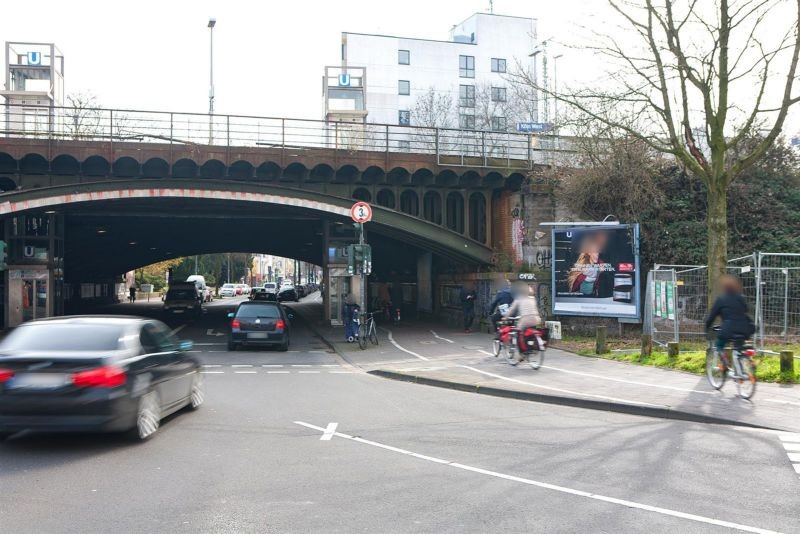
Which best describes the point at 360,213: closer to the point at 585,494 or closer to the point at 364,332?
the point at 364,332

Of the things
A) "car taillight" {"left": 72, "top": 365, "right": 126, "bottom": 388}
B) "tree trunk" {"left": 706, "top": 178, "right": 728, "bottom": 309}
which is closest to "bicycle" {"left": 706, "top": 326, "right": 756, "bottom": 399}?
"tree trunk" {"left": 706, "top": 178, "right": 728, "bottom": 309}

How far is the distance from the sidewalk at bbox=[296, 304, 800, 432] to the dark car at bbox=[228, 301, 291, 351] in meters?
1.85

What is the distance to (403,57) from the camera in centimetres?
6612

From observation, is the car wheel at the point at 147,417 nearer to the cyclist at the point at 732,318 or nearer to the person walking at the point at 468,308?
the cyclist at the point at 732,318

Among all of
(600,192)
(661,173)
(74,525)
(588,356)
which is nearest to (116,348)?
(74,525)

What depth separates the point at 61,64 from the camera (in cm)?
4031

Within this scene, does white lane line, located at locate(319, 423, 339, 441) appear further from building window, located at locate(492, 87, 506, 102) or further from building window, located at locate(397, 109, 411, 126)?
building window, located at locate(397, 109, 411, 126)

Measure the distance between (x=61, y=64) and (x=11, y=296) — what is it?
17.2 metres

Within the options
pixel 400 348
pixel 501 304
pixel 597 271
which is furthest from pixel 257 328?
pixel 597 271

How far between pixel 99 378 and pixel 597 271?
1770cm

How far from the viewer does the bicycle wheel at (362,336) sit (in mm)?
22172

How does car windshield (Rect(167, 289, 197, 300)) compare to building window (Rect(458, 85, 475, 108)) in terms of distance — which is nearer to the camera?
car windshield (Rect(167, 289, 197, 300))

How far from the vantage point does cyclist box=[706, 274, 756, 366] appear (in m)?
11.2

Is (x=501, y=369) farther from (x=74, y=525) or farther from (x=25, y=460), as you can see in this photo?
(x=74, y=525)
